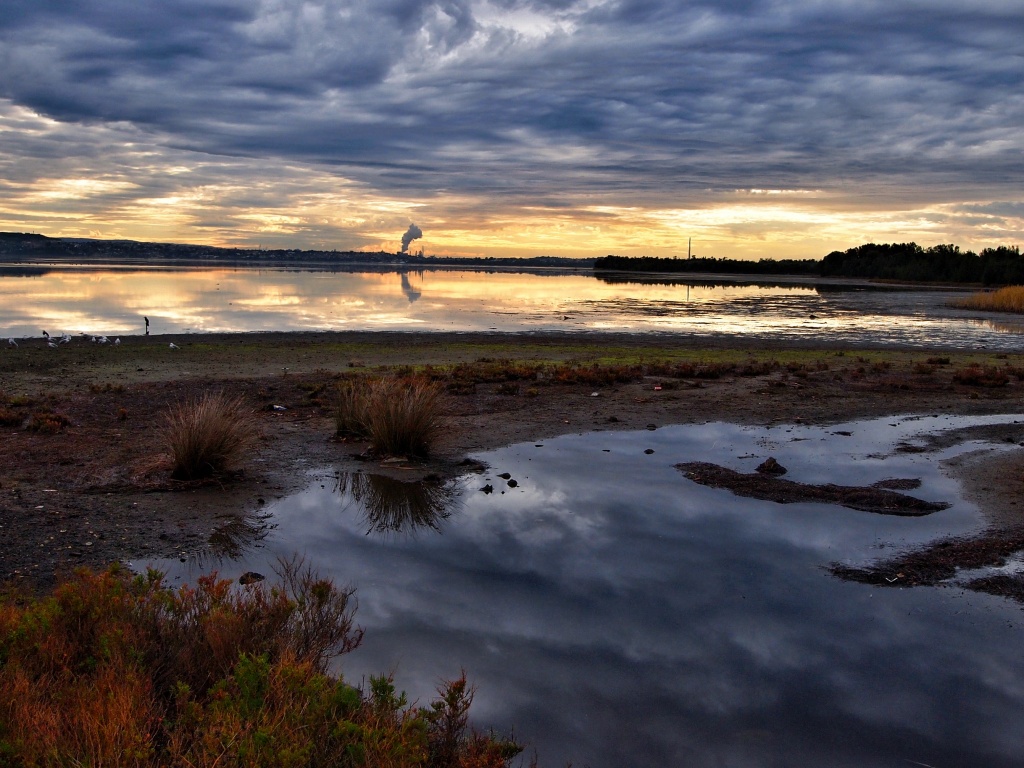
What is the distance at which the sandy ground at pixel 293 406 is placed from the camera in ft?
26.6

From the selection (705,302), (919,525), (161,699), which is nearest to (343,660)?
(161,699)

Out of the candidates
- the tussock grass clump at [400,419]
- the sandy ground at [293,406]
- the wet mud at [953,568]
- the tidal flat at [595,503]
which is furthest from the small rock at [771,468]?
the tussock grass clump at [400,419]

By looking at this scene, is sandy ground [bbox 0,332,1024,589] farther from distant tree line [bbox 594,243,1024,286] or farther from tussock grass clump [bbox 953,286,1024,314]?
distant tree line [bbox 594,243,1024,286]

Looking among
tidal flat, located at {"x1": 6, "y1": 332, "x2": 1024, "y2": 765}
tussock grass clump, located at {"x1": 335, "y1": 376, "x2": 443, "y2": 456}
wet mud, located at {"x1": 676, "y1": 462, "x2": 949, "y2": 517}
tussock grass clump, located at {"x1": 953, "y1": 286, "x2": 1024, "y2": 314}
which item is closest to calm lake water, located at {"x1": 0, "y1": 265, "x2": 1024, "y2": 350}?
tussock grass clump, located at {"x1": 953, "y1": 286, "x2": 1024, "y2": 314}

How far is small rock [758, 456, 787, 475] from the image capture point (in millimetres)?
10250

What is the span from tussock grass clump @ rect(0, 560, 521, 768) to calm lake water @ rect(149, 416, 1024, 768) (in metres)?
0.64

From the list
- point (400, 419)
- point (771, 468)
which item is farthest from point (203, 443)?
point (771, 468)

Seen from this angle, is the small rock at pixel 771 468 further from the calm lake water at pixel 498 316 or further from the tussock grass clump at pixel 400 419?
the calm lake water at pixel 498 316

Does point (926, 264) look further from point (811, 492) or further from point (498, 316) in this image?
point (811, 492)

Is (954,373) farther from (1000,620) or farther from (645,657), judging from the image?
(645,657)

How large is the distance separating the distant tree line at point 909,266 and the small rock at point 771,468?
268 ft

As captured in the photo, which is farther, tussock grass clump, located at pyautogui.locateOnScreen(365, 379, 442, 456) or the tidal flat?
tussock grass clump, located at pyautogui.locateOnScreen(365, 379, 442, 456)

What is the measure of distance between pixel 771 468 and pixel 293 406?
8.12 metres

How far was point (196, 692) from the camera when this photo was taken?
14.7 feet
